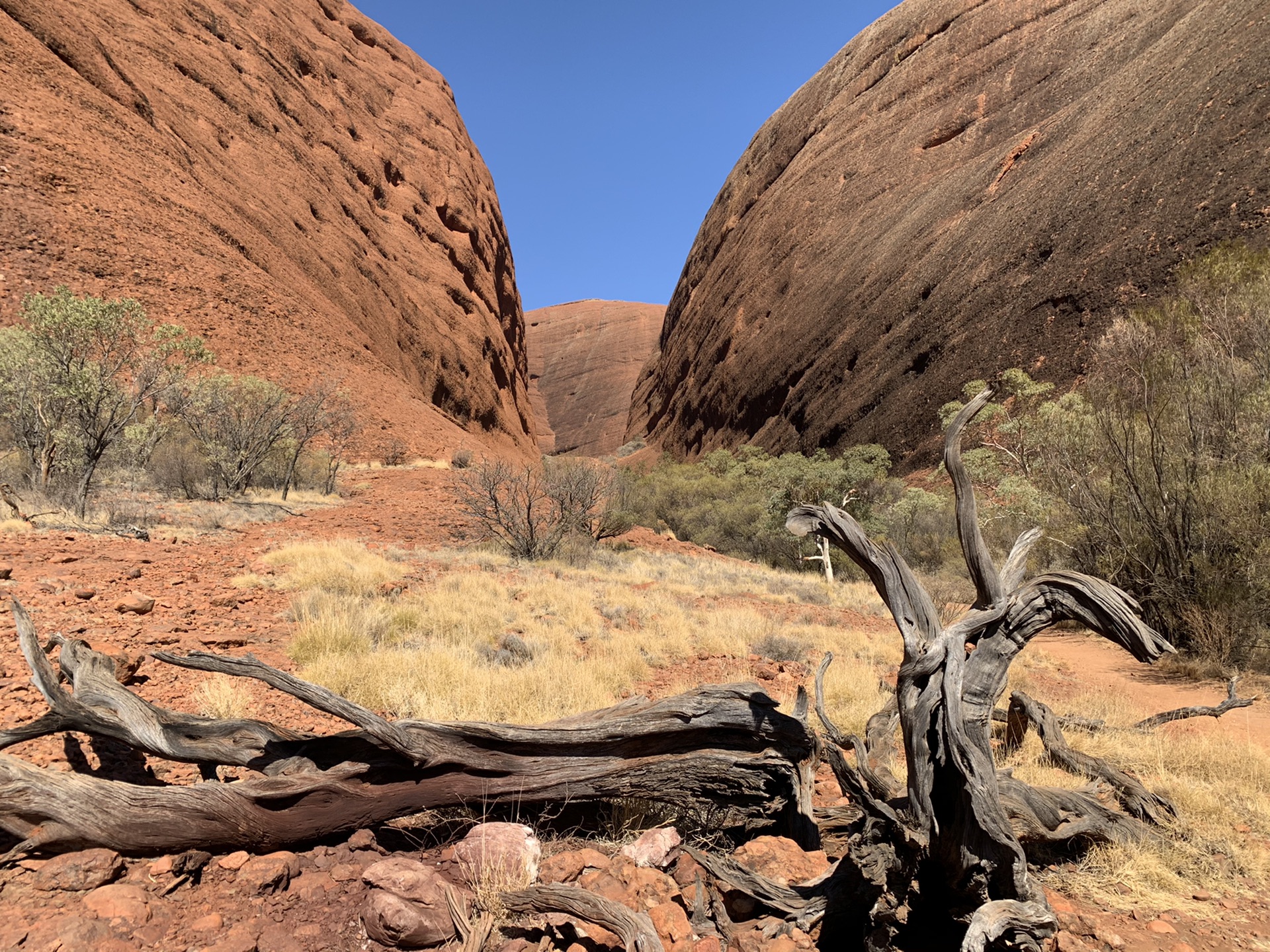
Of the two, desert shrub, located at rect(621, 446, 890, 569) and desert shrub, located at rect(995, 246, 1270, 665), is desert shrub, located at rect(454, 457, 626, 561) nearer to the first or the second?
desert shrub, located at rect(621, 446, 890, 569)

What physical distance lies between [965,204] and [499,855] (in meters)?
35.5

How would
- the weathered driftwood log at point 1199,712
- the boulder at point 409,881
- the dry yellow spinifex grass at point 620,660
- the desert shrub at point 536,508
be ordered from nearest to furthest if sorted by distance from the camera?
the boulder at point 409,881 < the dry yellow spinifex grass at point 620,660 < the weathered driftwood log at point 1199,712 < the desert shrub at point 536,508

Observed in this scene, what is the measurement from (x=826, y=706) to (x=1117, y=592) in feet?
9.44

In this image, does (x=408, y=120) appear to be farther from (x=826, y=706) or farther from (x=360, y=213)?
(x=826, y=706)

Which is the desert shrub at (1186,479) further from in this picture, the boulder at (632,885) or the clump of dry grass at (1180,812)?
the boulder at (632,885)

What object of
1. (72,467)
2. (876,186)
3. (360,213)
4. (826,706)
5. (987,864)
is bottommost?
(826,706)

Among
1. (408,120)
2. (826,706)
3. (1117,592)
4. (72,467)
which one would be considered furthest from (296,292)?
(1117,592)

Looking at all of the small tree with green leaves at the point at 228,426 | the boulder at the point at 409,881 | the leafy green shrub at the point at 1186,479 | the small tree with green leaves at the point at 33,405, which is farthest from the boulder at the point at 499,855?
the small tree with green leaves at the point at 228,426

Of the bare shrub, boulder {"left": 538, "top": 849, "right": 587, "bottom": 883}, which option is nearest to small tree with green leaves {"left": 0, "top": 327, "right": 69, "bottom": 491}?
the bare shrub

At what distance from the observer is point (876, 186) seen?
122 ft

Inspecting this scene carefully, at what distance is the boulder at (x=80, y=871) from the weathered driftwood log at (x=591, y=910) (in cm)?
126

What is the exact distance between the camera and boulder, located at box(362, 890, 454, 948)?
195 centimetres

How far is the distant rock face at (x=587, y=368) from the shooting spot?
257ft

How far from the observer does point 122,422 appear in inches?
389
